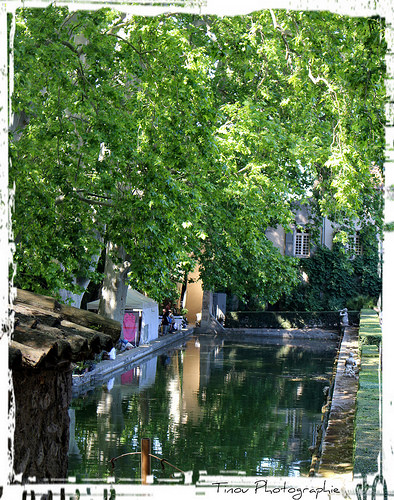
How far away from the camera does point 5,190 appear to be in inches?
179

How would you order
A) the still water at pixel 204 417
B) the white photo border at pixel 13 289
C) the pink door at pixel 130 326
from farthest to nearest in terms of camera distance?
the pink door at pixel 130 326
the still water at pixel 204 417
the white photo border at pixel 13 289

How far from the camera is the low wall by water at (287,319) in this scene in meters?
42.2

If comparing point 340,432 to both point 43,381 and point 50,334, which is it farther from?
point 50,334

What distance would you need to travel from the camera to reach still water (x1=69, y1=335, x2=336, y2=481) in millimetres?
11992

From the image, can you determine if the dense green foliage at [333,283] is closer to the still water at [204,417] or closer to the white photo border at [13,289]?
the still water at [204,417]

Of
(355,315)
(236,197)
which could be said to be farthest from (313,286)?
(236,197)

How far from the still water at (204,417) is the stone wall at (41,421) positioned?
127cm

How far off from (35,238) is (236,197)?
10666 mm

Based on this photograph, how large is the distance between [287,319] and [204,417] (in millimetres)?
27240

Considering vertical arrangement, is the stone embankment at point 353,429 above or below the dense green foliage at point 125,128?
below

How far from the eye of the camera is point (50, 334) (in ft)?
17.4

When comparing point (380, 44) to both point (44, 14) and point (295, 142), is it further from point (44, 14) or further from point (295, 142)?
point (295, 142)

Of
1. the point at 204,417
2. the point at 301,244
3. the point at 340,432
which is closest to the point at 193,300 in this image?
the point at 301,244

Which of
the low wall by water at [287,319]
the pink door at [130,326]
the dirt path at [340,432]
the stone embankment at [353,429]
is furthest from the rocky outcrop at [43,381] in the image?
the low wall by water at [287,319]
